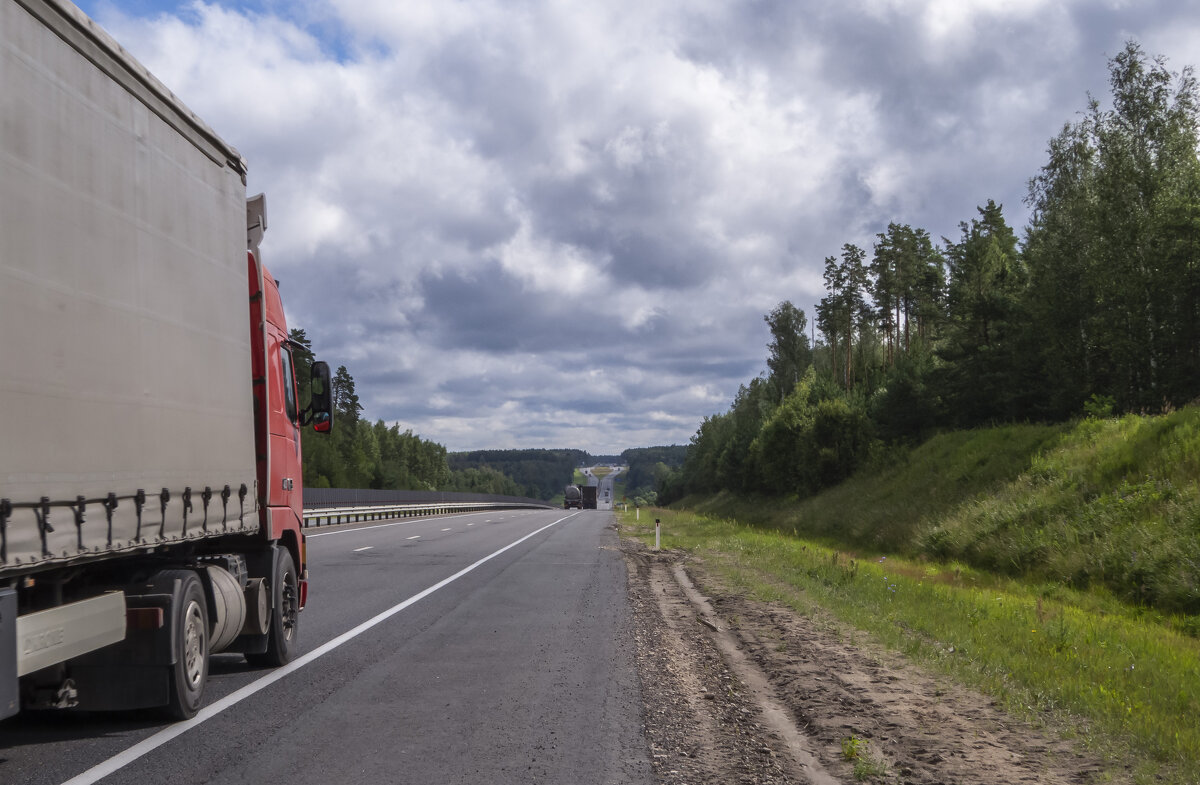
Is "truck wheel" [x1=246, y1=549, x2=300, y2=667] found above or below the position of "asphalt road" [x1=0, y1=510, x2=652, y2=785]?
above

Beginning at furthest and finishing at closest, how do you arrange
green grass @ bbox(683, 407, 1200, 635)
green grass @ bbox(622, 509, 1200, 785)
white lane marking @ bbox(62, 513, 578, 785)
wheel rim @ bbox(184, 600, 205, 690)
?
green grass @ bbox(683, 407, 1200, 635) < wheel rim @ bbox(184, 600, 205, 690) < green grass @ bbox(622, 509, 1200, 785) < white lane marking @ bbox(62, 513, 578, 785)

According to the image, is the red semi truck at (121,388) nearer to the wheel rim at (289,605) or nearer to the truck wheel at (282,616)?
A: the truck wheel at (282,616)

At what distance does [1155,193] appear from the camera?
1369 inches

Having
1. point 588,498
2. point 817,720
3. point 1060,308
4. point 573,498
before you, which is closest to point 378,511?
point 1060,308

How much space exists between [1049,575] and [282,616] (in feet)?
55.8

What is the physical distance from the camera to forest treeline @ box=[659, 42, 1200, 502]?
110 feet

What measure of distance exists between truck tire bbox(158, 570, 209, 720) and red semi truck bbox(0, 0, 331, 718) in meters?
0.02

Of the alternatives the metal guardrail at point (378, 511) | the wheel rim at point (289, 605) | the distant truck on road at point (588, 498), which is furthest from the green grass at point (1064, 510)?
the distant truck on road at point (588, 498)

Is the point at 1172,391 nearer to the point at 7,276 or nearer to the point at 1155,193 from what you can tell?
the point at 1155,193

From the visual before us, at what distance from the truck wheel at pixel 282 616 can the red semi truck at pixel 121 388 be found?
0.18ft

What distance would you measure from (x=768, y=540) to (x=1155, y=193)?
65.6 feet

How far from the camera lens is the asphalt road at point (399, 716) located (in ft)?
Result: 17.9

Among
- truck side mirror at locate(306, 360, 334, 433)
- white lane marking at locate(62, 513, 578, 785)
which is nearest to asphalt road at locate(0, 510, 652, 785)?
white lane marking at locate(62, 513, 578, 785)

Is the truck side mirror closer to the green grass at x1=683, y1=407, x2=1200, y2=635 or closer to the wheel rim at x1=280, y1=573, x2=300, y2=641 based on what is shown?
the wheel rim at x1=280, y1=573, x2=300, y2=641
